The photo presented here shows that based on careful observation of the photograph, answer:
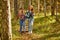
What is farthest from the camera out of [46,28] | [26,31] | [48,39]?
[46,28]

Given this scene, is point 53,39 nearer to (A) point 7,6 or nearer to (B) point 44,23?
(A) point 7,6

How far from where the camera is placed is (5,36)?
11.2 m

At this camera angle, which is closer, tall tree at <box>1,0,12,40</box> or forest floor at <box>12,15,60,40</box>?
tall tree at <box>1,0,12,40</box>

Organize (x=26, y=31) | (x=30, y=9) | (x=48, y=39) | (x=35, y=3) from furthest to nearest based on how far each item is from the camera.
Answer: (x=35, y=3), (x=26, y=31), (x=30, y=9), (x=48, y=39)

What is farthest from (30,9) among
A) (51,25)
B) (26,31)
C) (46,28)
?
(51,25)

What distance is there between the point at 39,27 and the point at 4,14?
6.96 m

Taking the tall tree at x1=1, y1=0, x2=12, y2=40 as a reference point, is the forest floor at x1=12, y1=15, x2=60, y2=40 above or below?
below

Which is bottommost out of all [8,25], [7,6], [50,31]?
[50,31]

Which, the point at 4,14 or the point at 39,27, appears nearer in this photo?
the point at 4,14

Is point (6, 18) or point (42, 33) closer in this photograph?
point (6, 18)

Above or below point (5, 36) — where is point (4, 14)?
above

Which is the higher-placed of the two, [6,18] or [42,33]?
Result: [6,18]

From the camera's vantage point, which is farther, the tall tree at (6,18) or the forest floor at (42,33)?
the forest floor at (42,33)

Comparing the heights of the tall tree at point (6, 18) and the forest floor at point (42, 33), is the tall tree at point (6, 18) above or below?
above
